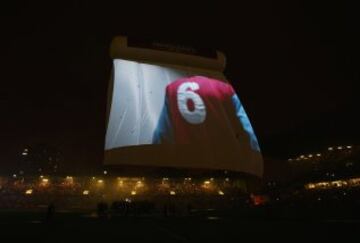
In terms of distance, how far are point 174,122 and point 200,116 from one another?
1.71m

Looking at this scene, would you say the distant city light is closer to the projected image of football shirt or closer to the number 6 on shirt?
the projected image of football shirt

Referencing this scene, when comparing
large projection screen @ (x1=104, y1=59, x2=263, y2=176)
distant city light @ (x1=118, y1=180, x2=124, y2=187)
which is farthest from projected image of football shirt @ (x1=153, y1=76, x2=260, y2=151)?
distant city light @ (x1=118, y1=180, x2=124, y2=187)

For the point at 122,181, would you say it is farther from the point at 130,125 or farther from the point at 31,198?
the point at 130,125

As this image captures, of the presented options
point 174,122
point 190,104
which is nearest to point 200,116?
point 190,104

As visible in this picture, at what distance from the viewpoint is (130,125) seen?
1850 cm

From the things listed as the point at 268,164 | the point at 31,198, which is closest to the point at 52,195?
the point at 31,198

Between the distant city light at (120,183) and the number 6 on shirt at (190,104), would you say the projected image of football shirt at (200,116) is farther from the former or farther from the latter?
the distant city light at (120,183)

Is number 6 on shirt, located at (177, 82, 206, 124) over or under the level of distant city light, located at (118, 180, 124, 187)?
under

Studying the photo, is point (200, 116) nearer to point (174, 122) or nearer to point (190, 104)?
point (190, 104)

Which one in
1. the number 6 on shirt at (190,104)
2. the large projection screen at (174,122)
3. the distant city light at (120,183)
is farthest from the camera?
the distant city light at (120,183)

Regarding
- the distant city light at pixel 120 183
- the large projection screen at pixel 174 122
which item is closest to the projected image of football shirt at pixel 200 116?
the large projection screen at pixel 174 122

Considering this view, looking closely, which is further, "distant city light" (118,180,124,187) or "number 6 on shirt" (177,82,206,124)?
"distant city light" (118,180,124,187)

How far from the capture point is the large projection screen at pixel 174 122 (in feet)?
59.1

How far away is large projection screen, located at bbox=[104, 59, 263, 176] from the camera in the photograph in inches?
709
